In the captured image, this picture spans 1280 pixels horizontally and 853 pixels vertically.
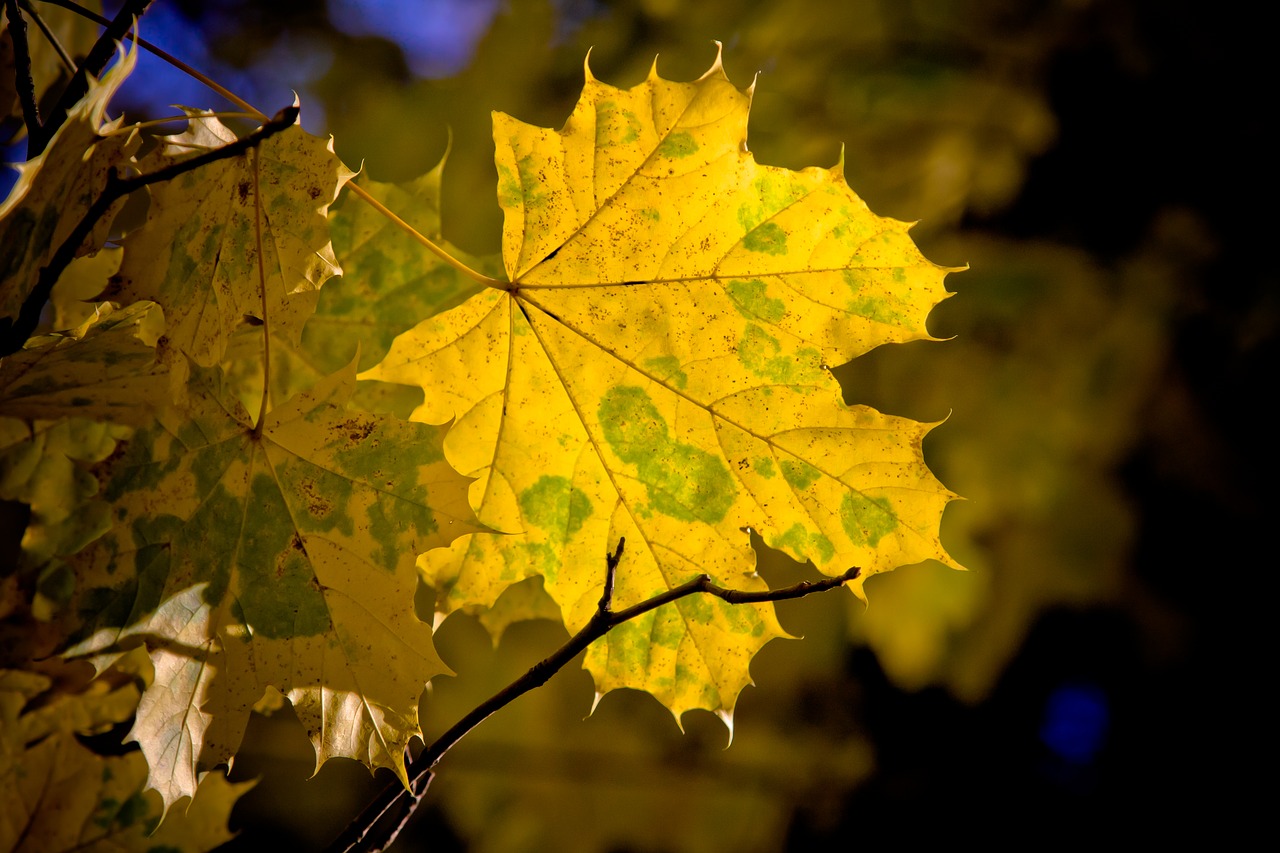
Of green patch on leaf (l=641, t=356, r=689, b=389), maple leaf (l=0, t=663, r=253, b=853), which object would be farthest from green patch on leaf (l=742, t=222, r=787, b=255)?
maple leaf (l=0, t=663, r=253, b=853)

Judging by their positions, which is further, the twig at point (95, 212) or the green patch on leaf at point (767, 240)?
the green patch on leaf at point (767, 240)

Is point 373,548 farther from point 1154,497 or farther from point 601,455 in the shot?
point 1154,497

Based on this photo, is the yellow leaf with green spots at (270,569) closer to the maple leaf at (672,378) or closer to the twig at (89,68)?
the maple leaf at (672,378)

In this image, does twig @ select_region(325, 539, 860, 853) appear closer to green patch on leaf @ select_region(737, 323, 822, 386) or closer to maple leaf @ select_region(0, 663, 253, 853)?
green patch on leaf @ select_region(737, 323, 822, 386)

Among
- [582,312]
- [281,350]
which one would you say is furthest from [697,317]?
[281,350]

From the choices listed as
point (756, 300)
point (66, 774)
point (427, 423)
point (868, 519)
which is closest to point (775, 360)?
point (756, 300)

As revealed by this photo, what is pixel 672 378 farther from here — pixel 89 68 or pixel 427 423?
pixel 89 68

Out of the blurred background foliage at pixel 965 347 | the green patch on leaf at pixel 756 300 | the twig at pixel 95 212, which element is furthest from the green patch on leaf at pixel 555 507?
the blurred background foliage at pixel 965 347
